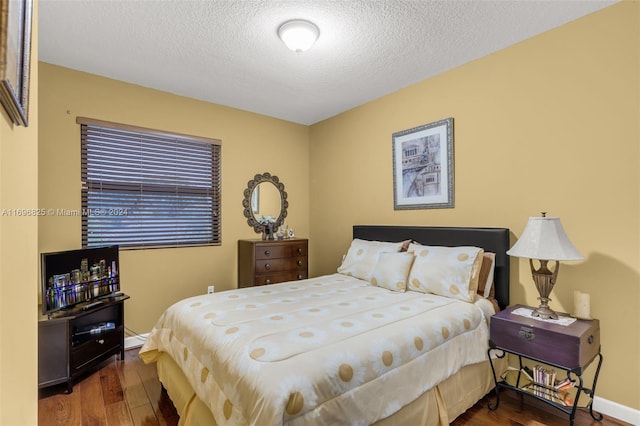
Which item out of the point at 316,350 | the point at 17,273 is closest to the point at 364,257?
the point at 316,350

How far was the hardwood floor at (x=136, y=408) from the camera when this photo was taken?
2031 mm

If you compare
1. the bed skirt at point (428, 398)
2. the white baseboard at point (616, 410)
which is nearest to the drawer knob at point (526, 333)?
the bed skirt at point (428, 398)

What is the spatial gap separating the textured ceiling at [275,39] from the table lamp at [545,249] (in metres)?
1.45

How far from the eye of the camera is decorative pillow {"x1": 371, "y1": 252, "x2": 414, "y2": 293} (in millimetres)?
2664

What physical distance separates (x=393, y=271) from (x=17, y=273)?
2.37 metres

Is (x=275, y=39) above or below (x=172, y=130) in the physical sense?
above

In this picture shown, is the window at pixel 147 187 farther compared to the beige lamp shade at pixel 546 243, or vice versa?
the window at pixel 147 187

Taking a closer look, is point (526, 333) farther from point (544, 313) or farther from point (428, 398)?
point (428, 398)

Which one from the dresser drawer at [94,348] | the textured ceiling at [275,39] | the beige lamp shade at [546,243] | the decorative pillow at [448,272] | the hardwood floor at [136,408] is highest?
the textured ceiling at [275,39]

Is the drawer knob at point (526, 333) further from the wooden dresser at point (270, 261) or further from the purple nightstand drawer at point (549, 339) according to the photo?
the wooden dresser at point (270, 261)

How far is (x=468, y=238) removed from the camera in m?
2.76

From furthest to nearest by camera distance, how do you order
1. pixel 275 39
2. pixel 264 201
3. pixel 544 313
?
pixel 264 201 → pixel 275 39 → pixel 544 313

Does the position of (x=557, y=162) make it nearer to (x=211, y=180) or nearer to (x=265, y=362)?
(x=265, y=362)

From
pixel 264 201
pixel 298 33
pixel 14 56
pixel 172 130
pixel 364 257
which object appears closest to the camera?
pixel 14 56
